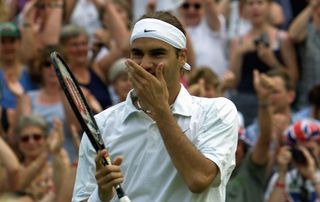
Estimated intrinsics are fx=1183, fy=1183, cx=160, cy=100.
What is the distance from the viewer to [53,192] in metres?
9.49

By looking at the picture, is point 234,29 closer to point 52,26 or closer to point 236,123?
point 52,26

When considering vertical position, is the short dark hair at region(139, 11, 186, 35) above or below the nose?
above

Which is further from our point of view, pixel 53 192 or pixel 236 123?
pixel 53 192

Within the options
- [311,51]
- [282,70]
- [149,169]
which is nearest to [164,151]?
[149,169]

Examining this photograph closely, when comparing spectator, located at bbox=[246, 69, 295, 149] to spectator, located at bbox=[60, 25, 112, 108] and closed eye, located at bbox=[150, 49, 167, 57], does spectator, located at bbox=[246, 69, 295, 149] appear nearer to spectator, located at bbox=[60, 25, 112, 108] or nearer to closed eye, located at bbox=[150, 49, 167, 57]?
spectator, located at bbox=[60, 25, 112, 108]

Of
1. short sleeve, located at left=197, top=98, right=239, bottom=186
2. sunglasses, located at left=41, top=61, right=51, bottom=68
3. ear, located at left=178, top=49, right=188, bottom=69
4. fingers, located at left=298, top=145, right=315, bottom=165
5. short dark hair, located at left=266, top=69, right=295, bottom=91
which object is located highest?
ear, located at left=178, top=49, right=188, bottom=69

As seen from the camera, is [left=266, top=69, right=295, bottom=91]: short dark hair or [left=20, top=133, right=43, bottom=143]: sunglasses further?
[left=266, top=69, right=295, bottom=91]: short dark hair

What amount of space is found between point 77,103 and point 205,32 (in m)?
7.09

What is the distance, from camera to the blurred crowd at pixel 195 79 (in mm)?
9734

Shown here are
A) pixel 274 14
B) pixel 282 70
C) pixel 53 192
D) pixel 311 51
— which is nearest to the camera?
pixel 53 192

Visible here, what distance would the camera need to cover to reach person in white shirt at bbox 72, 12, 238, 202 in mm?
5582

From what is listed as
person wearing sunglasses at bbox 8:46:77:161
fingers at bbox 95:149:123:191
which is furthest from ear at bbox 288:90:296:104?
fingers at bbox 95:149:123:191

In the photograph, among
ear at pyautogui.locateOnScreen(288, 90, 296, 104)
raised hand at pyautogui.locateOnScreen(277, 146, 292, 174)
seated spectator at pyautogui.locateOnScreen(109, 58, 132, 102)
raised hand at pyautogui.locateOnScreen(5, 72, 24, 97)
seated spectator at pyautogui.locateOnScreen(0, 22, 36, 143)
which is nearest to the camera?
raised hand at pyautogui.locateOnScreen(277, 146, 292, 174)

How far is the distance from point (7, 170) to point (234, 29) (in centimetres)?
411
